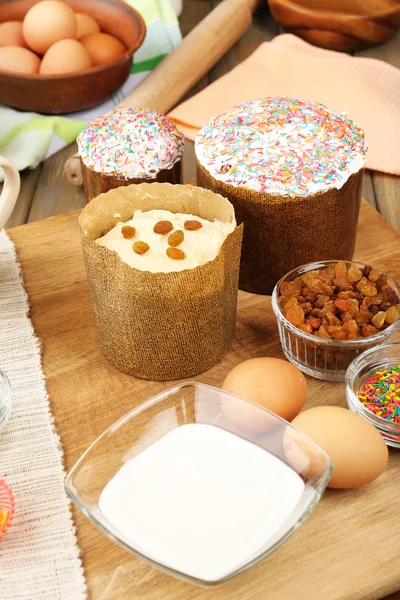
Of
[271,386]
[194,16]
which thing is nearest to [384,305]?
[271,386]

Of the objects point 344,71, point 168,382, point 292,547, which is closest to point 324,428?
point 292,547

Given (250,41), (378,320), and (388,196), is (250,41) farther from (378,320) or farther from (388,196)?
(378,320)

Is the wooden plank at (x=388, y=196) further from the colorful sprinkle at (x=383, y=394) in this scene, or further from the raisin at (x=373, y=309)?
the colorful sprinkle at (x=383, y=394)

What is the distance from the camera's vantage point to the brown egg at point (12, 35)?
6.53 ft

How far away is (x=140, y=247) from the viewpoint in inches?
48.6

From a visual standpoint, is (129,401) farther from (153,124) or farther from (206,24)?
(206,24)

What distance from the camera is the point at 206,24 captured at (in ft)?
7.07

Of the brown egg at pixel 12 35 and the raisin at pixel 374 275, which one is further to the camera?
the brown egg at pixel 12 35

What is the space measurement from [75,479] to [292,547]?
0.29 meters

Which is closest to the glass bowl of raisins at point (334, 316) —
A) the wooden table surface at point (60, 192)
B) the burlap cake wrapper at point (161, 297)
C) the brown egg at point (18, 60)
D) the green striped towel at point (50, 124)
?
the burlap cake wrapper at point (161, 297)

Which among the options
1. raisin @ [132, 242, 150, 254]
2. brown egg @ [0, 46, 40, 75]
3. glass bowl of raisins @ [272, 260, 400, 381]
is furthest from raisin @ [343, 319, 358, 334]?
brown egg @ [0, 46, 40, 75]

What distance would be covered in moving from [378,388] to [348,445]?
0.15m

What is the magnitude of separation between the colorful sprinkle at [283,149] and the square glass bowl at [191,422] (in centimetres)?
39

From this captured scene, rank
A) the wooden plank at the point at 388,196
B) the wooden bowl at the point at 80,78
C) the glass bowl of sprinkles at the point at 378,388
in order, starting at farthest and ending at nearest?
the wooden bowl at the point at 80,78, the wooden plank at the point at 388,196, the glass bowl of sprinkles at the point at 378,388
